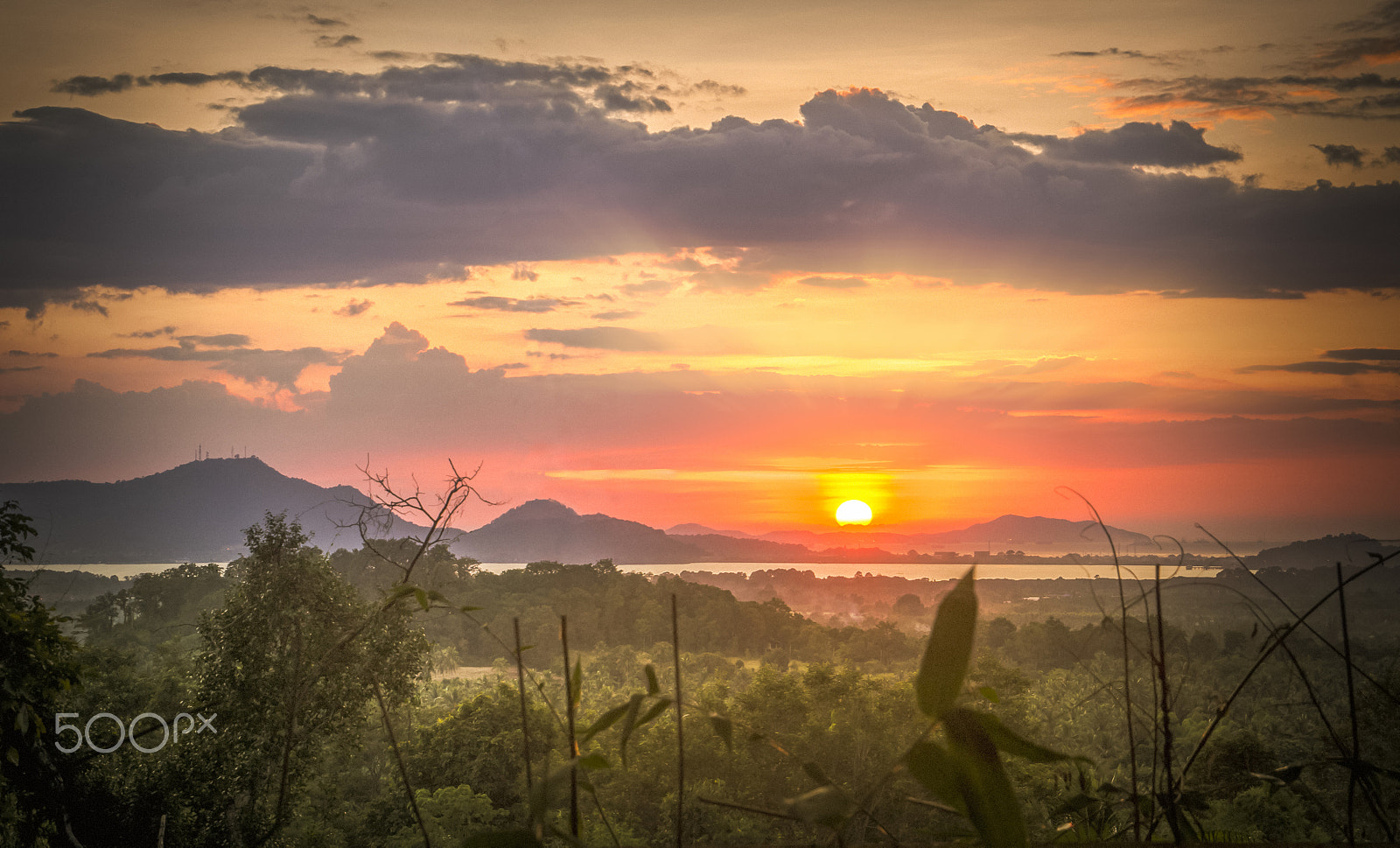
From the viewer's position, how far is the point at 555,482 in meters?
31.6

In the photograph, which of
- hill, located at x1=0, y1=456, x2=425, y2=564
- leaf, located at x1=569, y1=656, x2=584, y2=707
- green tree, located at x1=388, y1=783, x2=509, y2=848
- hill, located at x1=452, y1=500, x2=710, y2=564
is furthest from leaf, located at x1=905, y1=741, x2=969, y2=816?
hill, located at x1=0, y1=456, x2=425, y2=564

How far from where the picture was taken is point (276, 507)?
33.5 meters

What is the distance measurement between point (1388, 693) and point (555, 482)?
3149cm

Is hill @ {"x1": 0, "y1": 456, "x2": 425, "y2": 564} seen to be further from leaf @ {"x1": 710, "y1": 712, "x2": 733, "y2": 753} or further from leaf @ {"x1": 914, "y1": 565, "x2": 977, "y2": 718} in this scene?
leaf @ {"x1": 914, "y1": 565, "x2": 977, "y2": 718}

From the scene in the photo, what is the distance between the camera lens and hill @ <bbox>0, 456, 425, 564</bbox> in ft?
121

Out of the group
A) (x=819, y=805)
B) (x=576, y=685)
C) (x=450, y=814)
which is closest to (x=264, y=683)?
(x=450, y=814)

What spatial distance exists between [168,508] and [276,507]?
1340 cm

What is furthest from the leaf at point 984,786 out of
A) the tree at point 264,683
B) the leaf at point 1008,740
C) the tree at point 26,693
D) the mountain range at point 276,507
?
the mountain range at point 276,507

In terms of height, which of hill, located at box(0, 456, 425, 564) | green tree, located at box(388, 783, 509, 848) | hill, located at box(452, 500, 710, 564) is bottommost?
green tree, located at box(388, 783, 509, 848)

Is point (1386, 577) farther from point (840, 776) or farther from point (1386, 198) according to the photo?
point (840, 776)

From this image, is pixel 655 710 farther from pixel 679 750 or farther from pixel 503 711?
pixel 503 711

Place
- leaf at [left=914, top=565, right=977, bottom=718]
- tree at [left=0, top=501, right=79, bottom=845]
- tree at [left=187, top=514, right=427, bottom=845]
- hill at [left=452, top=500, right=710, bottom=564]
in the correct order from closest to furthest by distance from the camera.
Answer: leaf at [left=914, top=565, right=977, bottom=718], tree at [left=0, top=501, right=79, bottom=845], tree at [left=187, top=514, right=427, bottom=845], hill at [left=452, top=500, right=710, bottom=564]

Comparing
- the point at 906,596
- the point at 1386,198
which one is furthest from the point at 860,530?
the point at 1386,198

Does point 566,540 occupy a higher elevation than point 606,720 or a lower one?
lower
